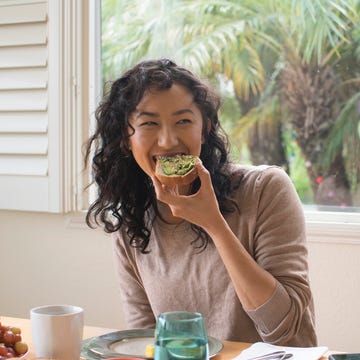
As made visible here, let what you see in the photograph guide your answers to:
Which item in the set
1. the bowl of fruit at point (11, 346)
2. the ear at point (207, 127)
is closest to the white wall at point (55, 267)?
the ear at point (207, 127)

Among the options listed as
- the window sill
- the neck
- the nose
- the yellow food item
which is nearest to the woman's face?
the nose

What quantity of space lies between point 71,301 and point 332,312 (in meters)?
1.09

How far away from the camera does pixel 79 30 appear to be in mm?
3006

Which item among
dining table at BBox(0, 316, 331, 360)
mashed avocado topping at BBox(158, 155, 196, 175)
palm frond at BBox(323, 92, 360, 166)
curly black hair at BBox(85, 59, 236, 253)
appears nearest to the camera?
dining table at BBox(0, 316, 331, 360)

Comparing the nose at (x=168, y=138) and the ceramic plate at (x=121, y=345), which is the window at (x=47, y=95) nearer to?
the nose at (x=168, y=138)

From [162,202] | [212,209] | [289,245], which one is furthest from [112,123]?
[289,245]

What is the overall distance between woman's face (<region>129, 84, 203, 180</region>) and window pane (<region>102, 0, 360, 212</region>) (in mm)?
1001

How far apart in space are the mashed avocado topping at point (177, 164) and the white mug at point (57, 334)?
1.74 ft

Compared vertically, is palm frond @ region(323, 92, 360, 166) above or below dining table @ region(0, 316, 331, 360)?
above

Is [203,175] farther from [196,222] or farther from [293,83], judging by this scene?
[293,83]

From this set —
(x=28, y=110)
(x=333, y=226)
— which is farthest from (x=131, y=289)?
(x=28, y=110)

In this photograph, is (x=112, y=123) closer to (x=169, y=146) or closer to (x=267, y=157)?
(x=169, y=146)

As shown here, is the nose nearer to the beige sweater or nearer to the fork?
the beige sweater

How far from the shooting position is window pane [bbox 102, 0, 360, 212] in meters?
2.75
